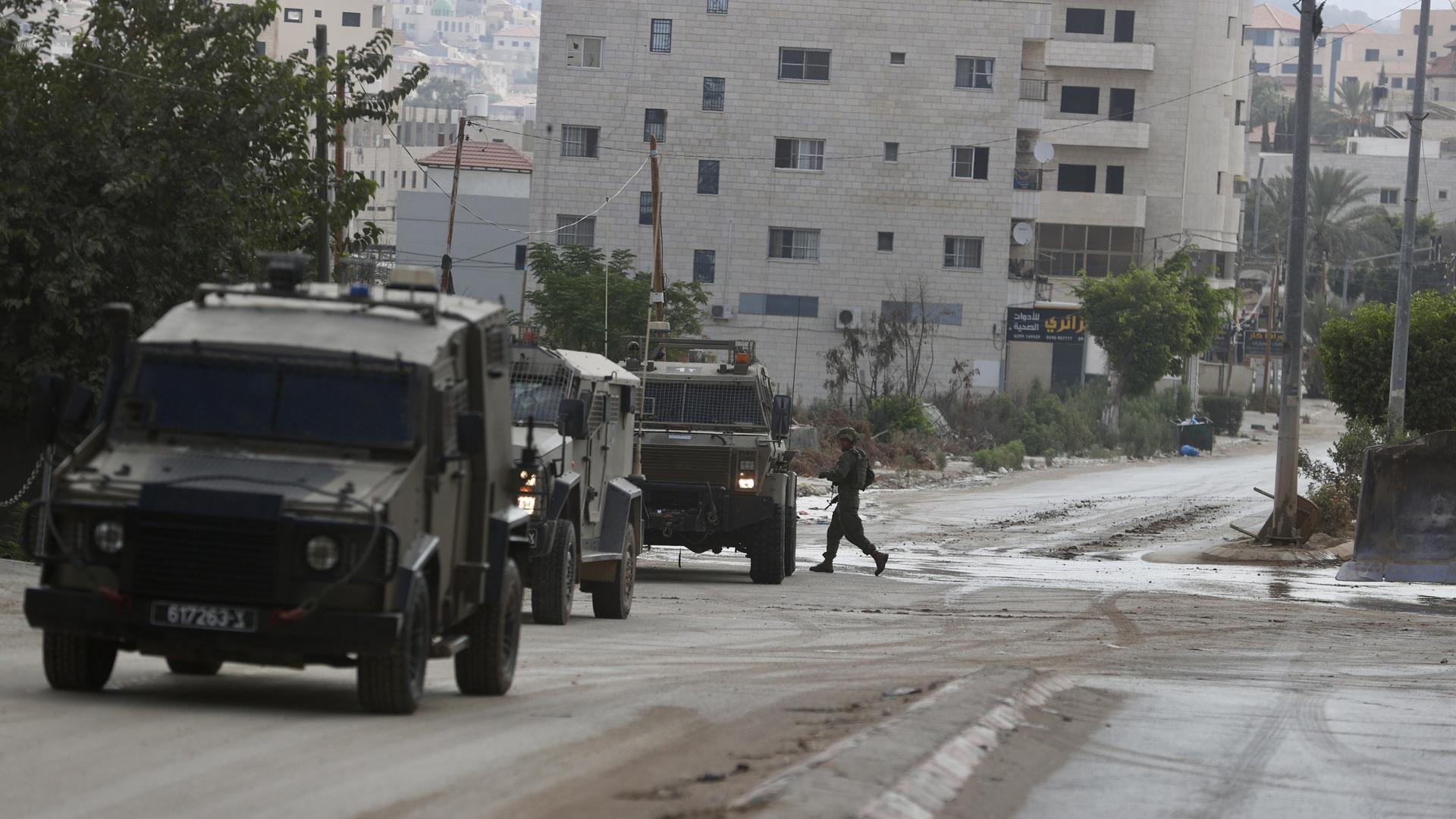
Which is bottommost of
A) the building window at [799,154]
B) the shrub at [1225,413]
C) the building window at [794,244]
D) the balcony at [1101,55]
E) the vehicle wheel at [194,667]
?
the shrub at [1225,413]

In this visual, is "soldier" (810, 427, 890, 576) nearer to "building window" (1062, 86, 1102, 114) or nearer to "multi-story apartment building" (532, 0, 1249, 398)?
"multi-story apartment building" (532, 0, 1249, 398)

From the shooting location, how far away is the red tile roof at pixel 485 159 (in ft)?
291

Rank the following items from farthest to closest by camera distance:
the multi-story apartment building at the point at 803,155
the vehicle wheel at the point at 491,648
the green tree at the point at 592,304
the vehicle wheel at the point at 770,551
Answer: the multi-story apartment building at the point at 803,155
the green tree at the point at 592,304
the vehicle wheel at the point at 770,551
the vehicle wheel at the point at 491,648

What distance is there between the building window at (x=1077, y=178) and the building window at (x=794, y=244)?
19145 mm

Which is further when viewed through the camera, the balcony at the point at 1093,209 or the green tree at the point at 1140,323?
the balcony at the point at 1093,209

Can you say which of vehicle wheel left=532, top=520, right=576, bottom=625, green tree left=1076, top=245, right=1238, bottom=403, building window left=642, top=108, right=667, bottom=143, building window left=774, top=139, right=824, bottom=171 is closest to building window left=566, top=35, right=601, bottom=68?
building window left=642, top=108, right=667, bottom=143

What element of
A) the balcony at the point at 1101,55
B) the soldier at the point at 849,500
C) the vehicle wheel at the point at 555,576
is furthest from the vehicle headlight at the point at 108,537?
the balcony at the point at 1101,55

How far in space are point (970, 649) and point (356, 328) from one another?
725 centimetres

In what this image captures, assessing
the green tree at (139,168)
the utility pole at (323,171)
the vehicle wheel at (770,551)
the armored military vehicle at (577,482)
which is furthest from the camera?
the utility pole at (323,171)

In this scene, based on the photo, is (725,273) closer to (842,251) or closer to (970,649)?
(842,251)

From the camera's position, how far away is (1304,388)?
92250 mm

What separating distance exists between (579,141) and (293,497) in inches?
2404

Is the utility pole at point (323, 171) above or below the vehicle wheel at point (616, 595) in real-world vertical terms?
above

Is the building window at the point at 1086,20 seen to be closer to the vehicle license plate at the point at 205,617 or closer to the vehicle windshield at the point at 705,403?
the vehicle windshield at the point at 705,403
